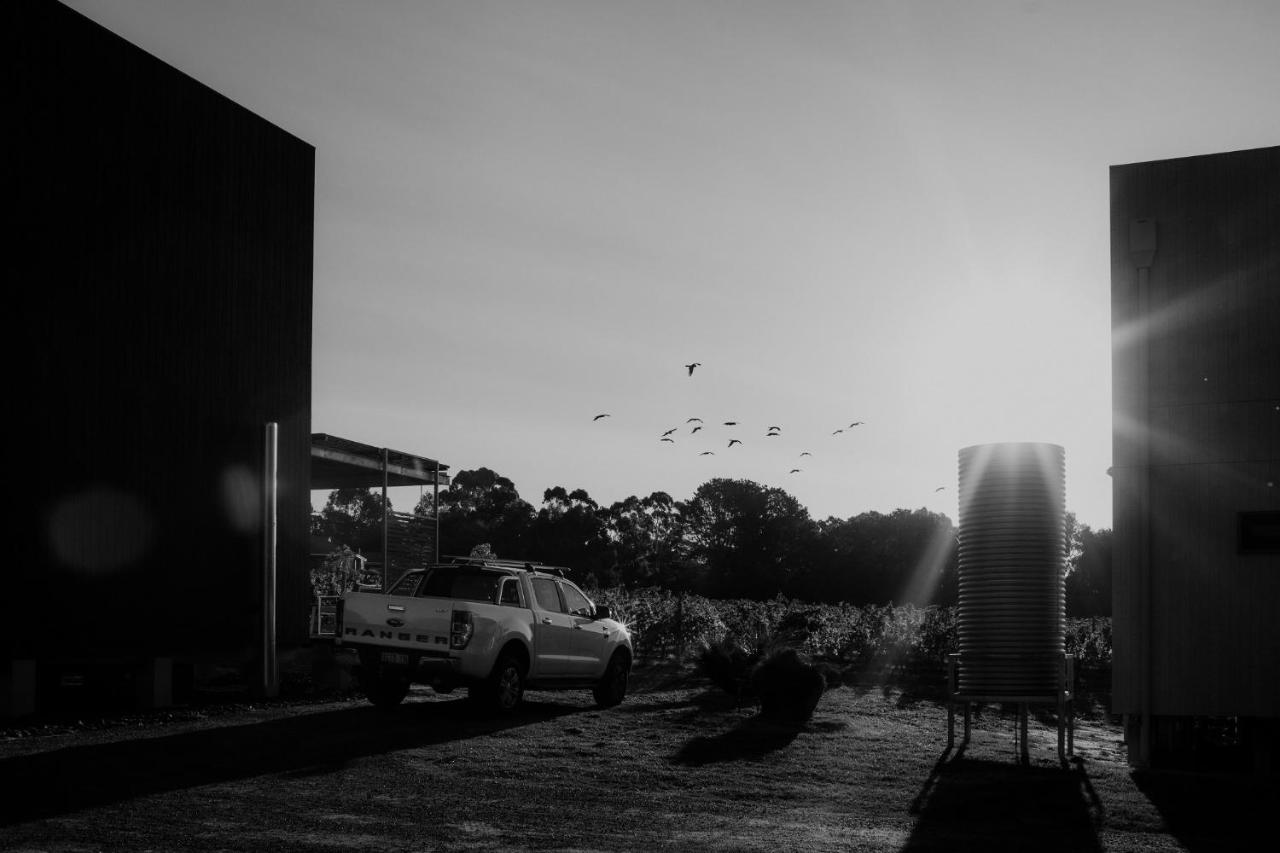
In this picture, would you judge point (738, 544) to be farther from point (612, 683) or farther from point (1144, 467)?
point (1144, 467)

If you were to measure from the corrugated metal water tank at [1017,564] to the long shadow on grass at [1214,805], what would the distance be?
143 cm

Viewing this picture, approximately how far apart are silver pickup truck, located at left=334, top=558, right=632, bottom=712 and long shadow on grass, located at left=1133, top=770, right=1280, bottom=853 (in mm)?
7090

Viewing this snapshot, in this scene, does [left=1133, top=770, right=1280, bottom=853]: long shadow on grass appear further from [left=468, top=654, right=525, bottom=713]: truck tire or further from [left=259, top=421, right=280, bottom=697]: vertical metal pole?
[left=259, top=421, right=280, bottom=697]: vertical metal pole

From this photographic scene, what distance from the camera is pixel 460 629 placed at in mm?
14828

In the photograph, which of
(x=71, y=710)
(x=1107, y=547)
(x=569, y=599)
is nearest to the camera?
(x=71, y=710)

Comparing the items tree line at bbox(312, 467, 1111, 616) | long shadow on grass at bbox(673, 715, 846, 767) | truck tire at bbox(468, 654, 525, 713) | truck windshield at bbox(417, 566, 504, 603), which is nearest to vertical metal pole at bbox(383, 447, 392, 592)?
truck windshield at bbox(417, 566, 504, 603)

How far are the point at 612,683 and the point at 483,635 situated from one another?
3507 mm

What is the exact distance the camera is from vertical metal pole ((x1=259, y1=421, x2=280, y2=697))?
18328 mm

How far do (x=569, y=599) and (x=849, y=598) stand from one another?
157 feet

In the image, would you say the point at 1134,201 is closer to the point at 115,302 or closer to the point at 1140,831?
the point at 1140,831

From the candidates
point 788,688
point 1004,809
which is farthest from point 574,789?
point 788,688

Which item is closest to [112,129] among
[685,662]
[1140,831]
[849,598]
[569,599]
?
[569,599]

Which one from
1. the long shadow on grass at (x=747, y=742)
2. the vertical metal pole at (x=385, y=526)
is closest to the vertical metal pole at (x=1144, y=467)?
the long shadow on grass at (x=747, y=742)

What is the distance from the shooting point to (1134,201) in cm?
1401
